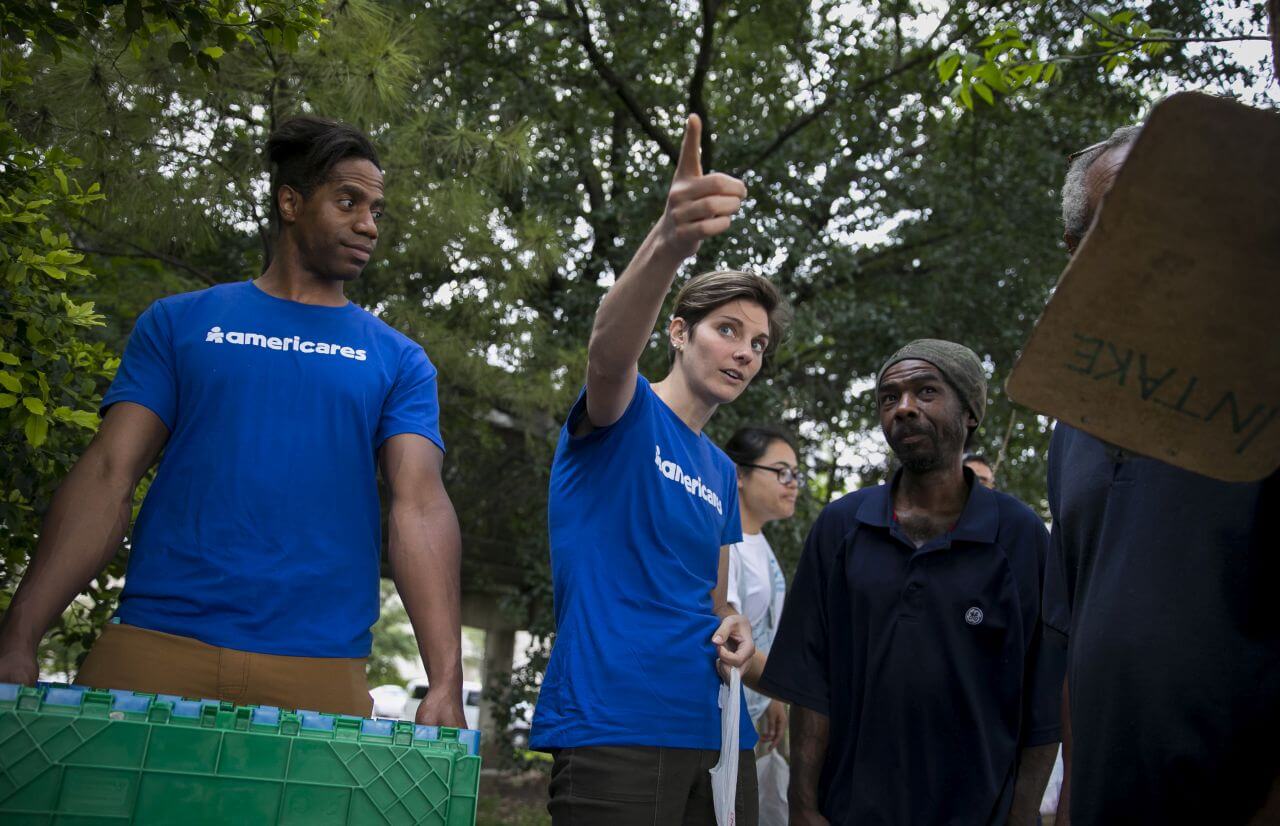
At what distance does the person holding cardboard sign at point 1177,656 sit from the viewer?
5.04ft

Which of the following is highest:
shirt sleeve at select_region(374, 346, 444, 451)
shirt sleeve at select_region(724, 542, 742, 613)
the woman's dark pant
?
shirt sleeve at select_region(374, 346, 444, 451)

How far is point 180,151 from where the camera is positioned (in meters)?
5.71

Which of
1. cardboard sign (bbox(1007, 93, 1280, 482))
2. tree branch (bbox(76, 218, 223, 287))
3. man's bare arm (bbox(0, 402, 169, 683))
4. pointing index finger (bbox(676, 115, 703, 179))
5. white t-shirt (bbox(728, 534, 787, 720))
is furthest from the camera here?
tree branch (bbox(76, 218, 223, 287))

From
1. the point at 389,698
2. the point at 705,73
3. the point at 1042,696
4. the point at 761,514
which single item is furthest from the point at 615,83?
the point at 389,698

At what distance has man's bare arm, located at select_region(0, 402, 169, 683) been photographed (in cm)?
213

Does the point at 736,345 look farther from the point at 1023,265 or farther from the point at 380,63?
the point at 1023,265

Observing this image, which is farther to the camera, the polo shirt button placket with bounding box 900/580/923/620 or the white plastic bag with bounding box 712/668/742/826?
the polo shirt button placket with bounding box 900/580/923/620

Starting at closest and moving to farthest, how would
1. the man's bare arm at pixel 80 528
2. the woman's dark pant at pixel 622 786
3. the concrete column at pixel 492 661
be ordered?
the man's bare arm at pixel 80 528 → the woman's dark pant at pixel 622 786 → the concrete column at pixel 492 661

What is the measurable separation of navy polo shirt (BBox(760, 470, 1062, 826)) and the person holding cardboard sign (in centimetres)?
106

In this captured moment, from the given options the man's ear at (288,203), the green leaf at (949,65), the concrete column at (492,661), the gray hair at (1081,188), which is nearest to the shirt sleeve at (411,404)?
the man's ear at (288,203)

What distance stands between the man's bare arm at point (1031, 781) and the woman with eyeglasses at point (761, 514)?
1.83 meters

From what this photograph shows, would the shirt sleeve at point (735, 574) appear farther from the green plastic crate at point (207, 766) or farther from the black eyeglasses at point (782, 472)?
the green plastic crate at point (207, 766)

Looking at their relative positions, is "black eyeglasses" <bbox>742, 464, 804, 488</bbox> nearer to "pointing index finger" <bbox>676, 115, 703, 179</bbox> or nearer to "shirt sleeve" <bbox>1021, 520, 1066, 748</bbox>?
"shirt sleeve" <bbox>1021, 520, 1066, 748</bbox>

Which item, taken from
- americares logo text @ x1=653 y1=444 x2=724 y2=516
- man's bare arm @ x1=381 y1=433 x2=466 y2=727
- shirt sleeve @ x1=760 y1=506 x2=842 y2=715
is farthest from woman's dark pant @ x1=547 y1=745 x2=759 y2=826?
americares logo text @ x1=653 y1=444 x2=724 y2=516
